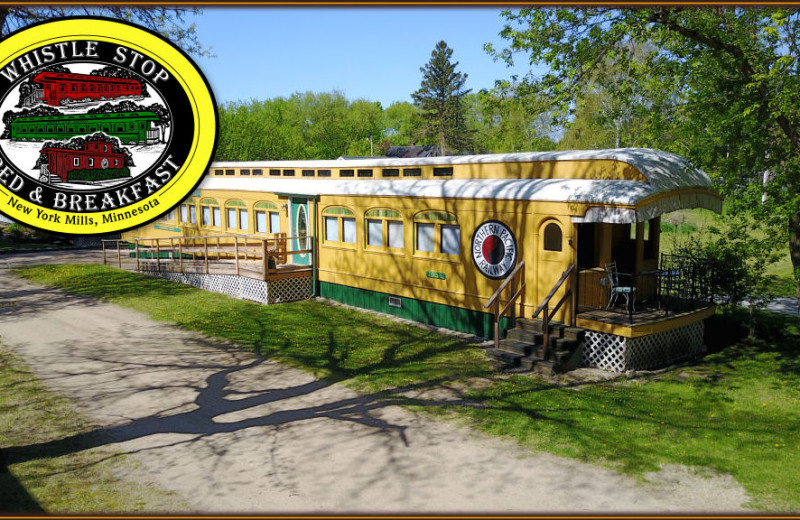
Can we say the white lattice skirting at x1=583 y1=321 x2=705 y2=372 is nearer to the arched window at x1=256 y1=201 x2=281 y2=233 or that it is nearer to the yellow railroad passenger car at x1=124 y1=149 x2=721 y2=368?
the yellow railroad passenger car at x1=124 y1=149 x2=721 y2=368

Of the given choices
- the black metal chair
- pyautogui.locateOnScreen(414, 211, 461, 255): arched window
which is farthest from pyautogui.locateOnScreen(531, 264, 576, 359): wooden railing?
pyautogui.locateOnScreen(414, 211, 461, 255): arched window

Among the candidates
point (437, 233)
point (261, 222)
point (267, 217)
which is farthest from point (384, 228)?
point (261, 222)

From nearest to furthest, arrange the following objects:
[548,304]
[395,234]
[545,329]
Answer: [545,329] → [548,304] → [395,234]

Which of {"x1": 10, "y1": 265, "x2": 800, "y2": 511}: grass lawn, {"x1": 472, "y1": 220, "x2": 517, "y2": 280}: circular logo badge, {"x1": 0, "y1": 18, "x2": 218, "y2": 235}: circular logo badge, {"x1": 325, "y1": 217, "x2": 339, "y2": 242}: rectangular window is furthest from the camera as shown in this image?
{"x1": 325, "y1": 217, "x2": 339, "y2": 242}: rectangular window

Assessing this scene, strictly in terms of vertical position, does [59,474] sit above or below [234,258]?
below

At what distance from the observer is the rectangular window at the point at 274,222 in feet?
71.9

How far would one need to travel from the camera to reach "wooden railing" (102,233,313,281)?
64.1 feet

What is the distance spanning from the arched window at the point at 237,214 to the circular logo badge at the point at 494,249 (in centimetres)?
1125

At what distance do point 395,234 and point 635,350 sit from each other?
23.6 ft

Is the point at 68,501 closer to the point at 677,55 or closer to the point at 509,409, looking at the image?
the point at 509,409

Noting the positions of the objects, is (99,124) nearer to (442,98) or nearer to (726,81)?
(726,81)

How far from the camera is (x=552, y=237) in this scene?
13.4 meters

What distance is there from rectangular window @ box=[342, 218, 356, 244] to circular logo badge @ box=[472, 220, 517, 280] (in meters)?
4.79

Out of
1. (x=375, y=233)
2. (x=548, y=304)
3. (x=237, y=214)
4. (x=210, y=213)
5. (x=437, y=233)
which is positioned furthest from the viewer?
(x=210, y=213)
